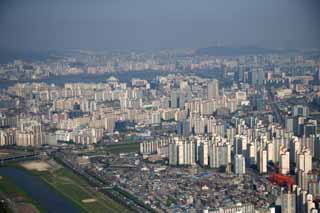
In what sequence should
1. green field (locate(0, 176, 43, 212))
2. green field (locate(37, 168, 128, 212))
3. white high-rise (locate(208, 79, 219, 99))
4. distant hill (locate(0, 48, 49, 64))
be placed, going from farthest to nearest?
distant hill (locate(0, 48, 49, 64)) → white high-rise (locate(208, 79, 219, 99)) → green field (locate(0, 176, 43, 212)) → green field (locate(37, 168, 128, 212))

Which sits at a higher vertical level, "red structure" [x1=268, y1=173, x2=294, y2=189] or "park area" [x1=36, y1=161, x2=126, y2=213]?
"red structure" [x1=268, y1=173, x2=294, y2=189]

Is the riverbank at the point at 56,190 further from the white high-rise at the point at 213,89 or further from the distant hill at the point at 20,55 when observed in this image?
the distant hill at the point at 20,55

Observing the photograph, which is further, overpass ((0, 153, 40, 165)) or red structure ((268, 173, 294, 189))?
overpass ((0, 153, 40, 165))

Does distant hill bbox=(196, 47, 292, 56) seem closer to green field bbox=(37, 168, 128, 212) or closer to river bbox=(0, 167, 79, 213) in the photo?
green field bbox=(37, 168, 128, 212)

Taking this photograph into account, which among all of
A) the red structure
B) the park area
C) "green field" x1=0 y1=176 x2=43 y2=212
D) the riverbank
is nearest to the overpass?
the riverbank

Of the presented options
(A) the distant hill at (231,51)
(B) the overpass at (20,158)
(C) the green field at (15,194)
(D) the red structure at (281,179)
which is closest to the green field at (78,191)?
(C) the green field at (15,194)

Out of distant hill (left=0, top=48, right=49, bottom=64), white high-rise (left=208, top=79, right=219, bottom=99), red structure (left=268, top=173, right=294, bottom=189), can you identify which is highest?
distant hill (left=0, top=48, right=49, bottom=64)

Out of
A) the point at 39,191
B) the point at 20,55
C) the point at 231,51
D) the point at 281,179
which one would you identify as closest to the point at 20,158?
the point at 39,191

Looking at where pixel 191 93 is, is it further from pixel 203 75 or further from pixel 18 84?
pixel 18 84
